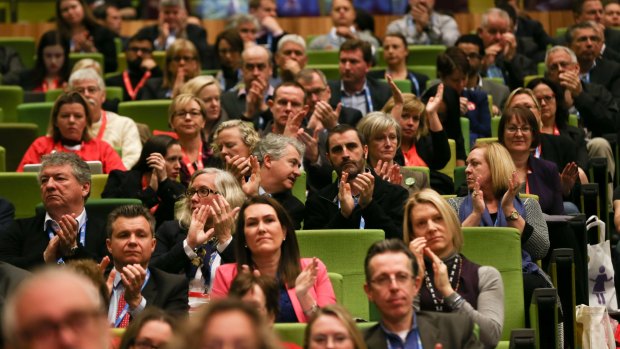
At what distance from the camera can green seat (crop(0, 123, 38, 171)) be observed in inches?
284

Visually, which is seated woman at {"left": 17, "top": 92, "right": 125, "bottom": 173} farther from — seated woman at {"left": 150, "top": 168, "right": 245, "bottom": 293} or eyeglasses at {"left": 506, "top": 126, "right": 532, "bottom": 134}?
eyeglasses at {"left": 506, "top": 126, "right": 532, "bottom": 134}

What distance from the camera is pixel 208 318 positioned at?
2.35 metres

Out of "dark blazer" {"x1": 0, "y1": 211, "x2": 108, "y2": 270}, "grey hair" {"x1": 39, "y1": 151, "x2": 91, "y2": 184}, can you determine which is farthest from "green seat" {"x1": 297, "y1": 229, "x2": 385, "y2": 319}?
"grey hair" {"x1": 39, "y1": 151, "x2": 91, "y2": 184}

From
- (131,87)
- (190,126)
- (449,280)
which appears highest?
(131,87)

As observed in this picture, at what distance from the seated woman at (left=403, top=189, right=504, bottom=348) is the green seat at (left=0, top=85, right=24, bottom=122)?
4133 millimetres

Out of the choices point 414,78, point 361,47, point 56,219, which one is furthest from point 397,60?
point 56,219

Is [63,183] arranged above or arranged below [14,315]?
above

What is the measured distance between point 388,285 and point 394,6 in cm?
705

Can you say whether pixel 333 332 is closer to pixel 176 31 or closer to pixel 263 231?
pixel 263 231

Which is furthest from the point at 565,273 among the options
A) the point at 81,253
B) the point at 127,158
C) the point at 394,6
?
the point at 394,6

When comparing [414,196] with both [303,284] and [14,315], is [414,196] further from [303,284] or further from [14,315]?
[14,315]

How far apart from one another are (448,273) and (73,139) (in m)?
2.77

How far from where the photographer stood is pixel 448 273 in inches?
175

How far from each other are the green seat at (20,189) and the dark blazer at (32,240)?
68 cm
